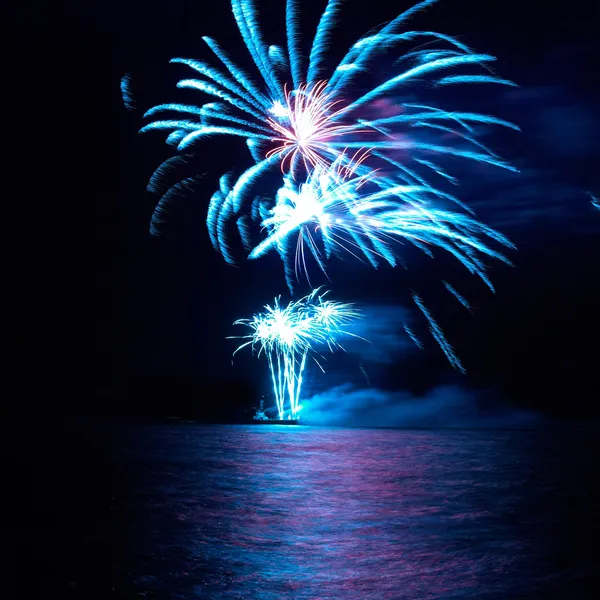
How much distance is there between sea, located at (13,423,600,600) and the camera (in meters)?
5.16

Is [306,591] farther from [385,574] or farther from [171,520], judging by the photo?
[171,520]

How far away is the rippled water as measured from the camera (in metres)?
5.21

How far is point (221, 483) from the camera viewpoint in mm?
12812

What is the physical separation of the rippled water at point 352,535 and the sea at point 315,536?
2 cm

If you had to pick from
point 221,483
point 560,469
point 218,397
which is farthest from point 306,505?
point 218,397

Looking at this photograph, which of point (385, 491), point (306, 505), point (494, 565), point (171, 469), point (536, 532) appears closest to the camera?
point (494, 565)

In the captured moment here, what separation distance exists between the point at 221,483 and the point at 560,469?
10.3 metres

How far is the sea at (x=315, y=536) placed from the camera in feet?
16.9

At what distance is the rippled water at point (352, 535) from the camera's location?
205 inches

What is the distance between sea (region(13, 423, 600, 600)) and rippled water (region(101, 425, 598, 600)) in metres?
0.02

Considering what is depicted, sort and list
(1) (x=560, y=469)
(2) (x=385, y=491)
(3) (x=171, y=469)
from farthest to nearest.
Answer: (1) (x=560, y=469)
(3) (x=171, y=469)
(2) (x=385, y=491)

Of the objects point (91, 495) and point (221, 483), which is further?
point (221, 483)

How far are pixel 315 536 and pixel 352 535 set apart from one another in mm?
478

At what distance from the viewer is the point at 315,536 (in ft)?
24.5
